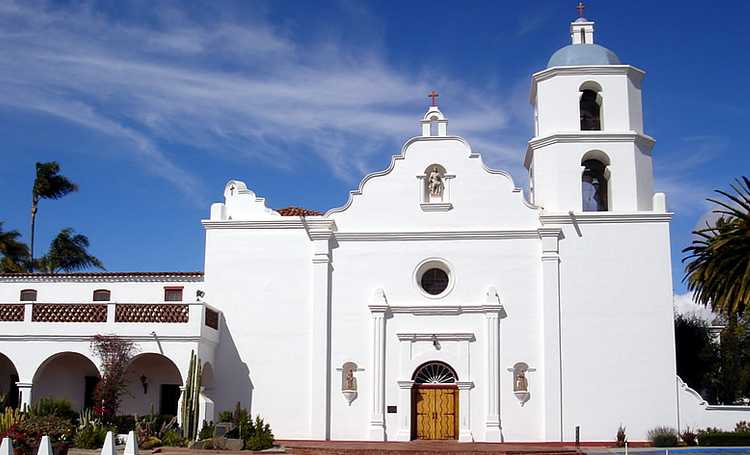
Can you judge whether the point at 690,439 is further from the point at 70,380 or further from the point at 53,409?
the point at 70,380

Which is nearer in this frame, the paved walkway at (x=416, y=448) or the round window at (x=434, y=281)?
the paved walkway at (x=416, y=448)

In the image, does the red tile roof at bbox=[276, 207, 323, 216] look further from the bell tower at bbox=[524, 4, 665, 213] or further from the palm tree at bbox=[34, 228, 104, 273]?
the palm tree at bbox=[34, 228, 104, 273]

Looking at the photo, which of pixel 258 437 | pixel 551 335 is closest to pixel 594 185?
pixel 551 335

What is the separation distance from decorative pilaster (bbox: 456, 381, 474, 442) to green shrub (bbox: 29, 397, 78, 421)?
12.7 meters

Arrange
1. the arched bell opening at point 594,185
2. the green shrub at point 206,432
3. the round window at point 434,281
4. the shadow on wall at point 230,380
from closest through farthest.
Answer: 1. the green shrub at point 206,432
2. the shadow on wall at point 230,380
3. the round window at point 434,281
4. the arched bell opening at point 594,185

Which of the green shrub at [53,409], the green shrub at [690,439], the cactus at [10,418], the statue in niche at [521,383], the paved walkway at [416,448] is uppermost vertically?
the statue in niche at [521,383]

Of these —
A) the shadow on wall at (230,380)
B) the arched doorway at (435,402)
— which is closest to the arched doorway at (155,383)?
the shadow on wall at (230,380)

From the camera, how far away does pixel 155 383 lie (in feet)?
105

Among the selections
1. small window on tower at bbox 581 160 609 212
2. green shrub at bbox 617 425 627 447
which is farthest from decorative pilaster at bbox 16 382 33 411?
small window on tower at bbox 581 160 609 212

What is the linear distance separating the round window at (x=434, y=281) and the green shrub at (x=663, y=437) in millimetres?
8394

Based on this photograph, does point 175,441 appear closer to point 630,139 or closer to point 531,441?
point 531,441

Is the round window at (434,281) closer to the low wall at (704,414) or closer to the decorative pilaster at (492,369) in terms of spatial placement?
the decorative pilaster at (492,369)

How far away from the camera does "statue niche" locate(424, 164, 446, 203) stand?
1250 inches

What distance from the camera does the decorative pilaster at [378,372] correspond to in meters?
30.1
